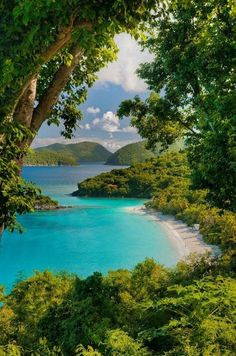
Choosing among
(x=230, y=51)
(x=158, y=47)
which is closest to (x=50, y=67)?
(x=230, y=51)

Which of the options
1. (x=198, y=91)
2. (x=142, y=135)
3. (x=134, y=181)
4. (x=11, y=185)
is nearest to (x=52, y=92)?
(x=11, y=185)

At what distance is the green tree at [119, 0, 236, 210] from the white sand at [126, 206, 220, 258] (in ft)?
29.0

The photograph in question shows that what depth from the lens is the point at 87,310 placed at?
1030 centimetres

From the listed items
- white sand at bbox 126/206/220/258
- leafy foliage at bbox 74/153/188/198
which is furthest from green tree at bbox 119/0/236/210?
leafy foliage at bbox 74/153/188/198

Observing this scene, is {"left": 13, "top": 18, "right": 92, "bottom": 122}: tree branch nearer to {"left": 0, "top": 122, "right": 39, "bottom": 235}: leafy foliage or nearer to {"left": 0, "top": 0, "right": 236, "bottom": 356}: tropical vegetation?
{"left": 0, "top": 0, "right": 236, "bottom": 356}: tropical vegetation

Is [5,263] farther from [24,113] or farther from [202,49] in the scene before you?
[24,113]

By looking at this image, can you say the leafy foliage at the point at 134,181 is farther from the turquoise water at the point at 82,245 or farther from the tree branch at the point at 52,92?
the tree branch at the point at 52,92

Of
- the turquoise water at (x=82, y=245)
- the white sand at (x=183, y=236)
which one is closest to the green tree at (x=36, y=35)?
the white sand at (x=183, y=236)

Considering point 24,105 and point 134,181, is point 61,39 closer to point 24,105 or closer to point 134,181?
point 24,105

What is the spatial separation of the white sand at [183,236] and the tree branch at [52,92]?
705 inches

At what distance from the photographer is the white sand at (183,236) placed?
29.1 m

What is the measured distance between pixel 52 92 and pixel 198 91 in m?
11.2

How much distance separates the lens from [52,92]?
6.00 meters

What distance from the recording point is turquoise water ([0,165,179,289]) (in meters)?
30.8
